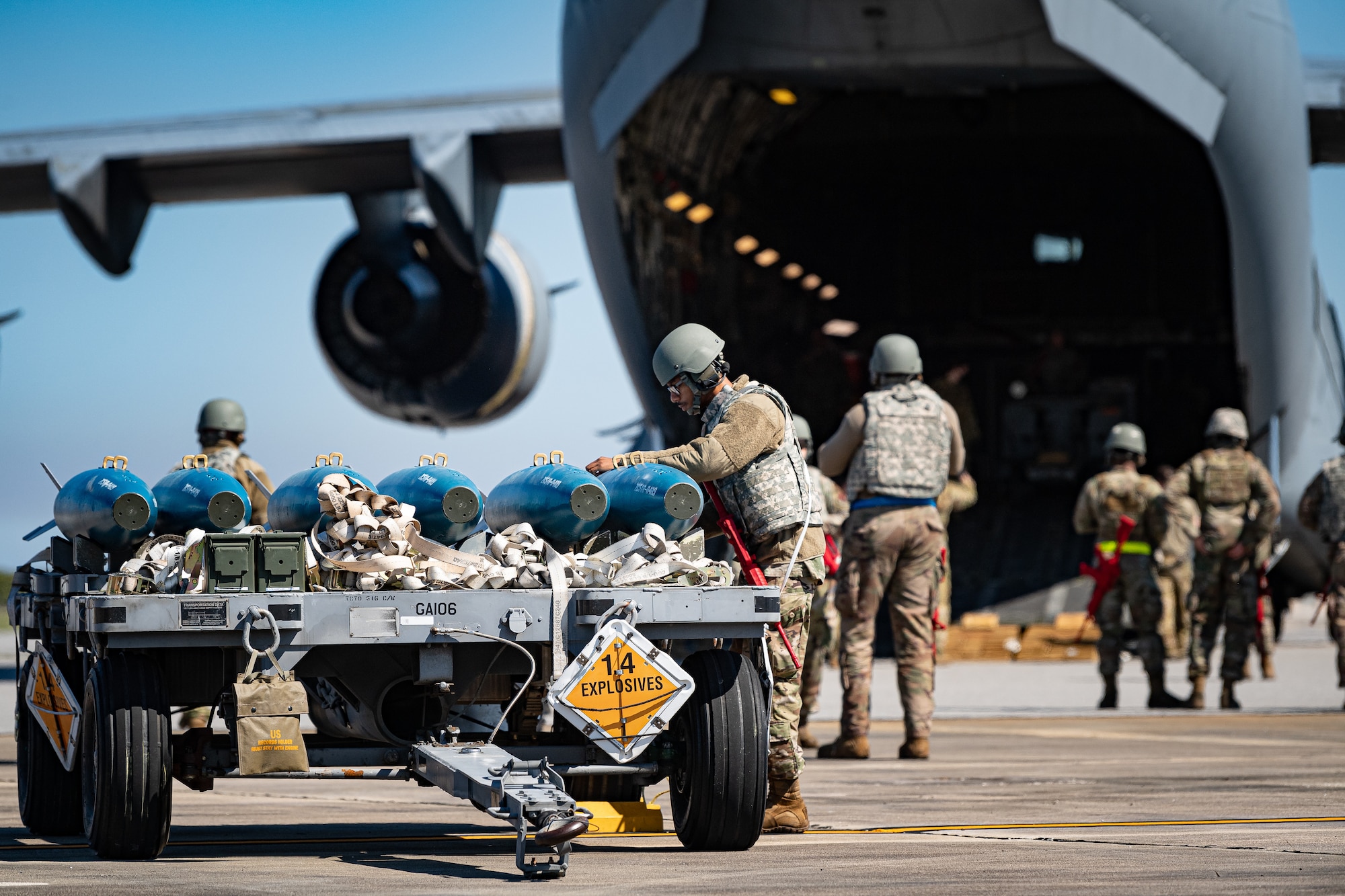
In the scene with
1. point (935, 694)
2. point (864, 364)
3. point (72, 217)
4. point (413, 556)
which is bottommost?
point (935, 694)

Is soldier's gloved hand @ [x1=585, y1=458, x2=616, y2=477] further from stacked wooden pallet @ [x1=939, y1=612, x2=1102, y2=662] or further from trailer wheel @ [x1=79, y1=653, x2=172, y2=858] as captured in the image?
stacked wooden pallet @ [x1=939, y1=612, x2=1102, y2=662]

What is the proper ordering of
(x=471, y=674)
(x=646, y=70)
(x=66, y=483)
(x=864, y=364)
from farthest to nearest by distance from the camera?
(x=864, y=364) < (x=646, y=70) < (x=66, y=483) < (x=471, y=674)

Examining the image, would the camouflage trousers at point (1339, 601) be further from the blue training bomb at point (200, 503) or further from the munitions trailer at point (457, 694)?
the blue training bomb at point (200, 503)

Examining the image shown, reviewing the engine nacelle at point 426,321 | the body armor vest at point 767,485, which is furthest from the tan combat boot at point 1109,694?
the engine nacelle at point 426,321

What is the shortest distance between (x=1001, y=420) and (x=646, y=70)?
10045 mm

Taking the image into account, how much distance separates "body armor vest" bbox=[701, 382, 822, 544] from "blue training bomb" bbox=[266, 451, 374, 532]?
1147 millimetres

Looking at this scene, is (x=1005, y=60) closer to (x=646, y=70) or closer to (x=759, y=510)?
(x=646, y=70)

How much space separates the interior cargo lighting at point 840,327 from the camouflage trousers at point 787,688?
18.8 meters

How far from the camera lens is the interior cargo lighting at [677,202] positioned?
19.4 m

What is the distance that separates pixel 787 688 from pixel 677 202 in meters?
14.2

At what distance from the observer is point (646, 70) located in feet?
52.0

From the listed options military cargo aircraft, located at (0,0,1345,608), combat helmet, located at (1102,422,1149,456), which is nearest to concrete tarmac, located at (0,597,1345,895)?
combat helmet, located at (1102,422,1149,456)

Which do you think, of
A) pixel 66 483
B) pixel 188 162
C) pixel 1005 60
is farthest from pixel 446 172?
pixel 66 483

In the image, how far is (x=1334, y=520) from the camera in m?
12.3
